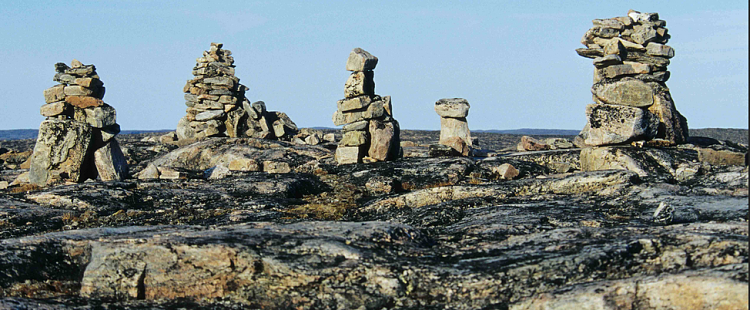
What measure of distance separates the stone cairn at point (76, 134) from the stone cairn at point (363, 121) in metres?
8.19

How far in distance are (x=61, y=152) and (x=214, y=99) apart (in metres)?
14.0

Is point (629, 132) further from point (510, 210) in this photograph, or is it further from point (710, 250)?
point (710, 250)

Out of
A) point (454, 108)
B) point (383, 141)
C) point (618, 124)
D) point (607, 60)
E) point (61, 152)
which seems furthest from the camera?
point (454, 108)

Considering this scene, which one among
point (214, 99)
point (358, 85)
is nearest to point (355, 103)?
point (358, 85)

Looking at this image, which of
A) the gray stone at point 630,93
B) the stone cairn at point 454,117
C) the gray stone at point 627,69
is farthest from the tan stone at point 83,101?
the gray stone at point 627,69

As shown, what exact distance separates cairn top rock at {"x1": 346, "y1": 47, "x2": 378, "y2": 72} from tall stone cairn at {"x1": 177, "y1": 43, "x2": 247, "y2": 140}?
12887mm

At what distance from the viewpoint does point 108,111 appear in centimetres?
2348

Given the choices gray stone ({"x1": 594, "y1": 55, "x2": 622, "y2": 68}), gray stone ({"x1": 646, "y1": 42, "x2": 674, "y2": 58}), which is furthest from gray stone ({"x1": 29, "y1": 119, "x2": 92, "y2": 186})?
gray stone ({"x1": 646, "y1": 42, "x2": 674, "y2": 58})

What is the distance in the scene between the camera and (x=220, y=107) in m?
36.2

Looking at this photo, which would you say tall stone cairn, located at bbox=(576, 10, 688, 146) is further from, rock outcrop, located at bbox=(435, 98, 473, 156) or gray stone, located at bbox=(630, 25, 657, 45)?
rock outcrop, located at bbox=(435, 98, 473, 156)

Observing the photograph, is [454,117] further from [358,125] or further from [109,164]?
[109,164]

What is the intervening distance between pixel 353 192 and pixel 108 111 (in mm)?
9770

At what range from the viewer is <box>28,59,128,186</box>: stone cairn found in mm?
22672

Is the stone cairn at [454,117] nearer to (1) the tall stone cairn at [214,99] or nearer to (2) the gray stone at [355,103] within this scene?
(2) the gray stone at [355,103]
